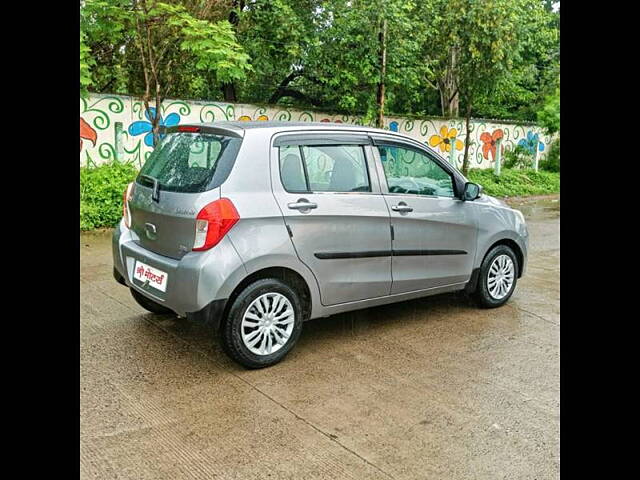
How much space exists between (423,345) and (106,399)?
2343 mm

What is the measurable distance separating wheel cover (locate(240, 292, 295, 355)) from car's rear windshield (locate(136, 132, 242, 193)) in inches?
34.0

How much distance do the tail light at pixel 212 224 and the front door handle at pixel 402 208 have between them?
4.71 feet

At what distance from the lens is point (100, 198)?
930cm

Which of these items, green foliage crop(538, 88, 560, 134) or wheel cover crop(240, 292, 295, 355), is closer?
wheel cover crop(240, 292, 295, 355)

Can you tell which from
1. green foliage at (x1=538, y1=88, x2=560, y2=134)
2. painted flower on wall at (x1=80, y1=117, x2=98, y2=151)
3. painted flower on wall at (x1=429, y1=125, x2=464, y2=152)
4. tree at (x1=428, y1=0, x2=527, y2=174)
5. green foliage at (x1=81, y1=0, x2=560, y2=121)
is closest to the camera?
green foliage at (x1=81, y1=0, x2=560, y2=121)

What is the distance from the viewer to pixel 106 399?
3670mm

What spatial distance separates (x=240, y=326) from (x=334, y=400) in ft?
2.62

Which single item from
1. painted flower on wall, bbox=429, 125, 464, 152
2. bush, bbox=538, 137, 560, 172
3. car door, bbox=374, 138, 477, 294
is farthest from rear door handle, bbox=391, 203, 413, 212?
bush, bbox=538, 137, 560, 172

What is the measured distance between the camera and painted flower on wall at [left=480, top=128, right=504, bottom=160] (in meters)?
18.8

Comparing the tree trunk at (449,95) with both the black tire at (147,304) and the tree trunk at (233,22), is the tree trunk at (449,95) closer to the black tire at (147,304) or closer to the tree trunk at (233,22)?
the tree trunk at (233,22)

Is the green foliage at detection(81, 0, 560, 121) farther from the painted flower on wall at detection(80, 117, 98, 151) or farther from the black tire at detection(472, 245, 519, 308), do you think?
the black tire at detection(472, 245, 519, 308)

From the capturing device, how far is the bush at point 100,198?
908cm
